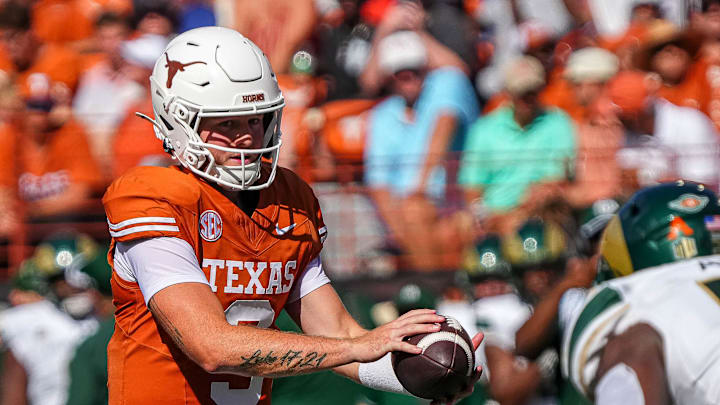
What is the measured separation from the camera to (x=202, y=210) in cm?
350

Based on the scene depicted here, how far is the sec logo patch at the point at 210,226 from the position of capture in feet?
11.4

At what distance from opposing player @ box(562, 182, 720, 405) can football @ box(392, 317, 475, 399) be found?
83cm

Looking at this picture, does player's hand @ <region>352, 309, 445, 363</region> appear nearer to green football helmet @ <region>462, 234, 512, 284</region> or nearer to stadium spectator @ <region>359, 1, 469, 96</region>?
green football helmet @ <region>462, 234, 512, 284</region>

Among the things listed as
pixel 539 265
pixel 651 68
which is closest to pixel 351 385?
pixel 539 265

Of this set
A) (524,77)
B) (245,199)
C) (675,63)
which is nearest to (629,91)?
(675,63)

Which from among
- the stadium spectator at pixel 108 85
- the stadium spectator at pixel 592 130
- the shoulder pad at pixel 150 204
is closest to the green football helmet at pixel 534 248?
the stadium spectator at pixel 592 130

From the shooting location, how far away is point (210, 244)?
3.47 meters

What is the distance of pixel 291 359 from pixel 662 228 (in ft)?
5.49

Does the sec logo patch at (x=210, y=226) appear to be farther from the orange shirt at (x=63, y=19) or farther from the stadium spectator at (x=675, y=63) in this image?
Answer: the orange shirt at (x=63, y=19)

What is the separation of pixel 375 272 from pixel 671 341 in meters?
4.12

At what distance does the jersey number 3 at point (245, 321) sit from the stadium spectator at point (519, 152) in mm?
3894

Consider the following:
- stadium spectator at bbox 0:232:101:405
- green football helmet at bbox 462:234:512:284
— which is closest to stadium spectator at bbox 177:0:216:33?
stadium spectator at bbox 0:232:101:405

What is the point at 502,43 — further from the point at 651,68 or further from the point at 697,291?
the point at 697,291

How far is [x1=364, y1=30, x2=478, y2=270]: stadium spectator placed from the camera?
7.84m
